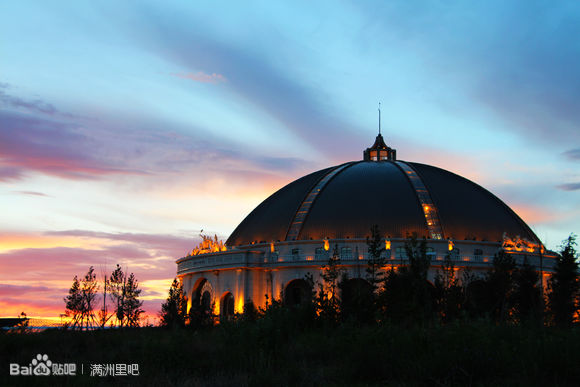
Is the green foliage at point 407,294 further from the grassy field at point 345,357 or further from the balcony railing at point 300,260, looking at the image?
the grassy field at point 345,357

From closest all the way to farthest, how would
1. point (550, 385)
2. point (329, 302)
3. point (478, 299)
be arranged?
1. point (550, 385)
2. point (329, 302)
3. point (478, 299)

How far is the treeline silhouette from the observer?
1241 inches

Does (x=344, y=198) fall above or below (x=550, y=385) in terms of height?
above

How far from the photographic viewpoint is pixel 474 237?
5450 cm

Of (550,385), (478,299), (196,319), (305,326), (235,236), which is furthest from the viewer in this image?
(235,236)

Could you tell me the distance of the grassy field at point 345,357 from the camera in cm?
1563

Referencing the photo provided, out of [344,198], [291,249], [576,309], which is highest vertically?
[344,198]

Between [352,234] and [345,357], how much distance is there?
3486 cm

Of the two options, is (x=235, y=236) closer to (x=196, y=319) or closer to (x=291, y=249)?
(x=291, y=249)

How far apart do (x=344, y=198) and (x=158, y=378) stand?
41312 millimetres

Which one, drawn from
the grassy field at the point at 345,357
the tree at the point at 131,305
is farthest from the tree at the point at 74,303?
the grassy field at the point at 345,357

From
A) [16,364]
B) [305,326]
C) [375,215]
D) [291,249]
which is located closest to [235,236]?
[291,249]

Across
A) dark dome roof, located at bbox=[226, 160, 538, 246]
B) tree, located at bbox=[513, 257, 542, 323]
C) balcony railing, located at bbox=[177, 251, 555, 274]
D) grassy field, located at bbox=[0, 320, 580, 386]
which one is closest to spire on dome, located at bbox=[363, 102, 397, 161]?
dark dome roof, located at bbox=[226, 160, 538, 246]

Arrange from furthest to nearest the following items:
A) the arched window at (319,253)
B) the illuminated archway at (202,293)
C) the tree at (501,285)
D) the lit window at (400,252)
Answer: the illuminated archway at (202,293) → the arched window at (319,253) → the lit window at (400,252) → the tree at (501,285)
